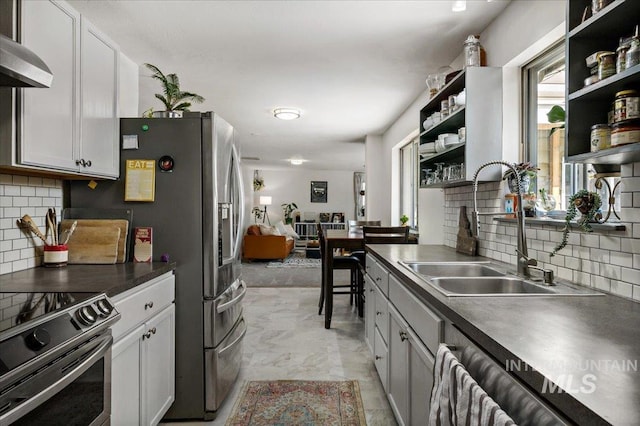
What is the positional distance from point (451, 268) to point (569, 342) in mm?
1273

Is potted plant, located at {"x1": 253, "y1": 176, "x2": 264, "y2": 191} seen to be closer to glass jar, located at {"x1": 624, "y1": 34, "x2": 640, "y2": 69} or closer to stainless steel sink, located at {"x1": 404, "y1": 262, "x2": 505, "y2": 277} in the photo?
stainless steel sink, located at {"x1": 404, "y1": 262, "x2": 505, "y2": 277}

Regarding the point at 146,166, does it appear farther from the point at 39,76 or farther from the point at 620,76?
the point at 620,76

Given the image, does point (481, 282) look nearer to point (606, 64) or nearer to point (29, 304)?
point (606, 64)

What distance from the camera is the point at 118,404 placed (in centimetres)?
150

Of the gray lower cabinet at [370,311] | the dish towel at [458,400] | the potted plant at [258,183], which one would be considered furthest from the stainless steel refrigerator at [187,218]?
the potted plant at [258,183]

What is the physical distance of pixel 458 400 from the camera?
0.92 m

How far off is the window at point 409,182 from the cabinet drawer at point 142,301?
3.68m

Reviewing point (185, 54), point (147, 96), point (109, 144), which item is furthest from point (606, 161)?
point (147, 96)

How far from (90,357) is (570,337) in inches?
55.0

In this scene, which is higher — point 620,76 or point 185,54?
point 185,54

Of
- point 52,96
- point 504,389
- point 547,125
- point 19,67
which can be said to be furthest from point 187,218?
point 547,125

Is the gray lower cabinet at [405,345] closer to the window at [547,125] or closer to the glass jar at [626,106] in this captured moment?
the glass jar at [626,106]

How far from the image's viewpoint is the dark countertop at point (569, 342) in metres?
0.62

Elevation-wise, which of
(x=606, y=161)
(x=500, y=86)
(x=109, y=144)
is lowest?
(x=606, y=161)
